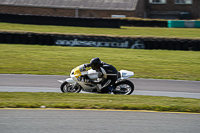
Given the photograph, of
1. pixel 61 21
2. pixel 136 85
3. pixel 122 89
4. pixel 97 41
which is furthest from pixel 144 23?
pixel 122 89

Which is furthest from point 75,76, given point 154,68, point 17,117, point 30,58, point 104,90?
point 30,58

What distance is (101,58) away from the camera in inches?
739

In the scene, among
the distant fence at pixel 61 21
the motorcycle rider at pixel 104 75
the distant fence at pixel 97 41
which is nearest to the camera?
the motorcycle rider at pixel 104 75

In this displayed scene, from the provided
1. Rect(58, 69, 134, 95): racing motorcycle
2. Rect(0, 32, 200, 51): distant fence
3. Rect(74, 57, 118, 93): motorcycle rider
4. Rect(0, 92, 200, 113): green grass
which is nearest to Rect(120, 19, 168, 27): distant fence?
Rect(0, 32, 200, 51): distant fence

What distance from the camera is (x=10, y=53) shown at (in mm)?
19516

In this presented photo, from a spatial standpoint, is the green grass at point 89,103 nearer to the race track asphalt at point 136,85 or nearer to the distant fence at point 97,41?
the race track asphalt at point 136,85

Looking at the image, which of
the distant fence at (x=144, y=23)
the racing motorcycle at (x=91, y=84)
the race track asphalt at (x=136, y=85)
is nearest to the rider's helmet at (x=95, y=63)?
the racing motorcycle at (x=91, y=84)

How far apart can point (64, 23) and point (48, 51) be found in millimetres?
10550

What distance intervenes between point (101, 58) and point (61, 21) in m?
13.3

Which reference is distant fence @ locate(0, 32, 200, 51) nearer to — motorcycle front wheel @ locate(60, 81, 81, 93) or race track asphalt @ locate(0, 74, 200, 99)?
race track asphalt @ locate(0, 74, 200, 99)

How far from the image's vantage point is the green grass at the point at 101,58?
15180mm

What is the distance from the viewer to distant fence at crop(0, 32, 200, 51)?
22031 millimetres

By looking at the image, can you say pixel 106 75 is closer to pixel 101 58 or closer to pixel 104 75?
pixel 104 75

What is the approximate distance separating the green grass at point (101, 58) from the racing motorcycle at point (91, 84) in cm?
408
